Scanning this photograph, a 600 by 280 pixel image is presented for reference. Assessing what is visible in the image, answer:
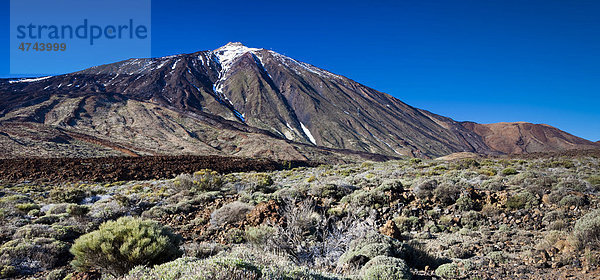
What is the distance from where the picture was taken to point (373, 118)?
116 meters

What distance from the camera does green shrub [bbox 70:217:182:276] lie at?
4621 millimetres

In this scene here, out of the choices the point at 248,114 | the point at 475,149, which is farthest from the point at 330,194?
the point at 475,149

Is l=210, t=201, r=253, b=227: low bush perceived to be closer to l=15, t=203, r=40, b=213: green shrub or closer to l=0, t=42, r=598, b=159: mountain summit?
l=15, t=203, r=40, b=213: green shrub

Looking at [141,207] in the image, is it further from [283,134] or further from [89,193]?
[283,134]

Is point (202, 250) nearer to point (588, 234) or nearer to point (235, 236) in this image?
point (235, 236)

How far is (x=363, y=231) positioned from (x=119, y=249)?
14.8 feet

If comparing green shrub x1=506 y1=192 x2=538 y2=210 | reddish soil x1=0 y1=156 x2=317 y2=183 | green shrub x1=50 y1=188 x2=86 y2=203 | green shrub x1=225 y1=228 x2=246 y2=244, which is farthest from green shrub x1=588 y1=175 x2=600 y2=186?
reddish soil x1=0 y1=156 x2=317 y2=183

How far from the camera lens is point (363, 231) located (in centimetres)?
615

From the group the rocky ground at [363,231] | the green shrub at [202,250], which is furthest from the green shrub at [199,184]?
the green shrub at [202,250]

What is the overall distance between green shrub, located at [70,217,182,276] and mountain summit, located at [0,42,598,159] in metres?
34.4

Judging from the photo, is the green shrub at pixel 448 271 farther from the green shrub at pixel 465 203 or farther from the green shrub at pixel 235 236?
the green shrub at pixel 235 236

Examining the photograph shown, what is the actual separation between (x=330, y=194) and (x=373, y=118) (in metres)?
110

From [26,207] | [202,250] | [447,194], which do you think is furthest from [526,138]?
[26,207]

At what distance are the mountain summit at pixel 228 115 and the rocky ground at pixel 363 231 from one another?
3030cm
